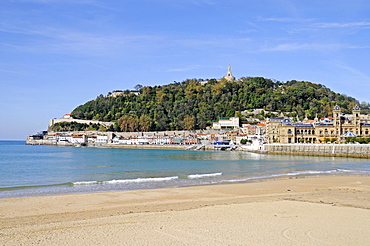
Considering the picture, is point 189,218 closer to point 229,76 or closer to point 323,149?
point 323,149

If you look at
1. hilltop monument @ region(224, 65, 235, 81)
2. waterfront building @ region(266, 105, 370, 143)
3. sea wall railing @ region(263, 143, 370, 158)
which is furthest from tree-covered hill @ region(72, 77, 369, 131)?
sea wall railing @ region(263, 143, 370, 158)

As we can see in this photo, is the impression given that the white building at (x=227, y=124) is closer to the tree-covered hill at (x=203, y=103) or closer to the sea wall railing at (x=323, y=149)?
the tree-covered hill at (x=203, y=103)

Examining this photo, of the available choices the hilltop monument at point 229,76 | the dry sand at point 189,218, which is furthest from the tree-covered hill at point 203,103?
the dry sand at point 189,218

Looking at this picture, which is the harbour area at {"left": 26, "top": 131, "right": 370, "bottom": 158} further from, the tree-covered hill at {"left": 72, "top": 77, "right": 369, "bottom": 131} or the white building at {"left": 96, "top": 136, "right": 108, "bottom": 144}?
the tree-covered hill at {"left": 72, "top": 77, "right": 369, "bottom": 131}

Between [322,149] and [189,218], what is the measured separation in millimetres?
49820

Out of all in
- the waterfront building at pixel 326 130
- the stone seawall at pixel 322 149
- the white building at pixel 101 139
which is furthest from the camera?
the white building at pixel 101 139

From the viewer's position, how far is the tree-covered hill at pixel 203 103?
120m

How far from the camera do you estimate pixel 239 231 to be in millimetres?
9305

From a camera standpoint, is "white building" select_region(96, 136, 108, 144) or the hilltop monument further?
the hilltop monument

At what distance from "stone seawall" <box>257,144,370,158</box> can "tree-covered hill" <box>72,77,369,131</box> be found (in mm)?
52582

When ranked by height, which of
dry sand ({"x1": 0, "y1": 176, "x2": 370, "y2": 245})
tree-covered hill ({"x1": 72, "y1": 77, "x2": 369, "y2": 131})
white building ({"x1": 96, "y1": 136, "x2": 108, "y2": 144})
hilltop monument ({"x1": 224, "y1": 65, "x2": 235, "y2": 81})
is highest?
hilltop monument ({"x1": 224, "y1": 65, "x2": 235, "y2": 81})

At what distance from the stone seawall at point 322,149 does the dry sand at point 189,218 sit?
38.7m

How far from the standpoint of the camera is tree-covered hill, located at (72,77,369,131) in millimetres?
119750

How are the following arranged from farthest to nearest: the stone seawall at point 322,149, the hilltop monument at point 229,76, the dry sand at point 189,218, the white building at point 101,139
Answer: the hilltop monument at point 229,76 → the white building at point 101,139 → the stone seawall at point 322,149 → the dry sand at point 189,218
